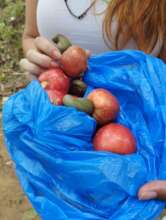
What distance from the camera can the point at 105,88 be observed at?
5.25ft

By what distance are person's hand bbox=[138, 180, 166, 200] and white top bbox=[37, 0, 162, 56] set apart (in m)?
0.54

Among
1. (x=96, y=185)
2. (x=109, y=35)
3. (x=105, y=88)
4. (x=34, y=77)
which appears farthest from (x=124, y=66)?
(x=96, y=185)

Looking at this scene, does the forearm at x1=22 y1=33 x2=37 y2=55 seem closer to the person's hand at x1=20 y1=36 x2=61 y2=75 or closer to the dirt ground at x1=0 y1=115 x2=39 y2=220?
the person's hand at x1=20 y1=36 x2=61 y2=75

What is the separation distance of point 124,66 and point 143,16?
0.19m

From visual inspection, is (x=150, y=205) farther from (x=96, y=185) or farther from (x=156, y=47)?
(x=156, y=47)

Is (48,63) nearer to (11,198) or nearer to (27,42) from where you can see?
(27,42)

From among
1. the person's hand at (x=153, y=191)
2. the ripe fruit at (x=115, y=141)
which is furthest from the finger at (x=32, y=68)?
the person's hand at (x=153, y=191)

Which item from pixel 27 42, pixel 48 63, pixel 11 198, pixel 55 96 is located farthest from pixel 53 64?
pixel 11 198

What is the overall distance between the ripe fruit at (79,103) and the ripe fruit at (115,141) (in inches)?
3.1

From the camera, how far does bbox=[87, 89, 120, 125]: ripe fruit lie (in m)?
1.47

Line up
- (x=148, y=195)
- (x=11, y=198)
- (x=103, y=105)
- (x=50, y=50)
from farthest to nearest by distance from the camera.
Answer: (x=11, y=198)
(x=50, y=50)
(x=103, y=105)
(x=148, y=195)

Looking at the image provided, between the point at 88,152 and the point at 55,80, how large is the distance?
254mm

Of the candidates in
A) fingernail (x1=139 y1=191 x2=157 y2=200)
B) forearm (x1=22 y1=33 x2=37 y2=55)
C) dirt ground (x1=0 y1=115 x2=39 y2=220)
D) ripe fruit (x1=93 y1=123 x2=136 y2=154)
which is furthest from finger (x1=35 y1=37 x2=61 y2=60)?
dirt ground (x1=0 y1=115 x2=39 y2=220)

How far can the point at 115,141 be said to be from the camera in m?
1.43
